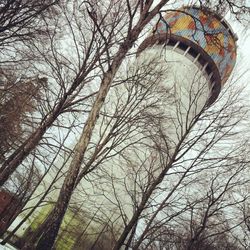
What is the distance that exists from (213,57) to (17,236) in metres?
13.3

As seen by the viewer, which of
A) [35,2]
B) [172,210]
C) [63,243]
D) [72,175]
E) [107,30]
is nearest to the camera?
[72,175]

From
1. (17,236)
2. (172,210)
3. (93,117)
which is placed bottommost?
(17,236)

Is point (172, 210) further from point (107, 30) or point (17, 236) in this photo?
point (17, 236)

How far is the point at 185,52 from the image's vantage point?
655 inches

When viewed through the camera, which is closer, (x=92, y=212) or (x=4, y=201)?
(x=92, y=212)

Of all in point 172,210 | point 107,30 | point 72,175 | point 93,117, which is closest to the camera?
point 72,175

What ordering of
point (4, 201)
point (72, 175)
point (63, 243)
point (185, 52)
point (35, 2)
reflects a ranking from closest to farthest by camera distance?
point (72, 175) → point (35, 2) → point (63, 243) → point (185, 52) → point (4, 201)

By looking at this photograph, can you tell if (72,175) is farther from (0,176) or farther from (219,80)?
(219,80)

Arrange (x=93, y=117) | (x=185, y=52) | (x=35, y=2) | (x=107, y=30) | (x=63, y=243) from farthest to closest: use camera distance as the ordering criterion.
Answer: (x=185, y=52) → (x=63, y=243) → (x=107, y=30) → (x=35, y=2) → (x=93, y=117)

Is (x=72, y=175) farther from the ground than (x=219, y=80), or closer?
closer

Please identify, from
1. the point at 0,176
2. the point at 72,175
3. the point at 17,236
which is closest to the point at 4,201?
the point at 17,236

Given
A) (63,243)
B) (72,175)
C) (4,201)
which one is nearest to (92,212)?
(63,243)

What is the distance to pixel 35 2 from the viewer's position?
671 cm

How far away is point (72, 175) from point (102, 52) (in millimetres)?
4527
